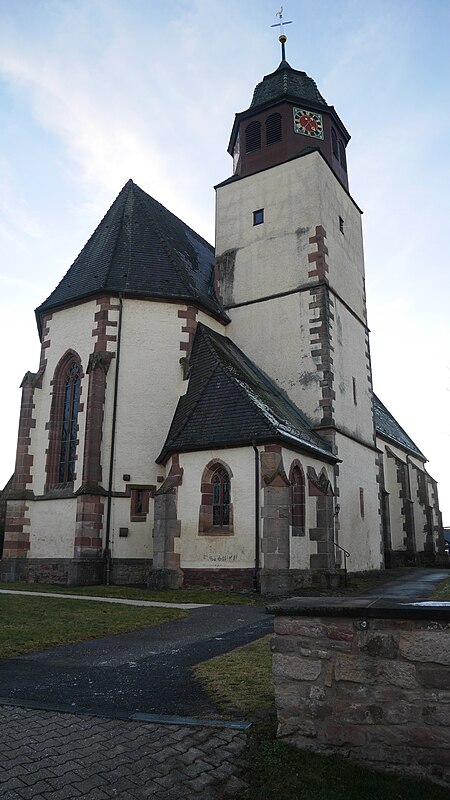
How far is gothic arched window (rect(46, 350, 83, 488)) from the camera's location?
762 inches

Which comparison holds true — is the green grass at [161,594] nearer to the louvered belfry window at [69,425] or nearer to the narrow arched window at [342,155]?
the louvered belfry window at [69,425]

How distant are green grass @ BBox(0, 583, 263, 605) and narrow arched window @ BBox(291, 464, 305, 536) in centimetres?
286

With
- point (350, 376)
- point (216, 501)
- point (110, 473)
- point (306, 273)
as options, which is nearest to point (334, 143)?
point (306, 273)

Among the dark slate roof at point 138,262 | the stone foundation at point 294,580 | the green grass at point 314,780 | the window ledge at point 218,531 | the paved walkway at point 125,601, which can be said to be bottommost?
the green grass at point 314,780

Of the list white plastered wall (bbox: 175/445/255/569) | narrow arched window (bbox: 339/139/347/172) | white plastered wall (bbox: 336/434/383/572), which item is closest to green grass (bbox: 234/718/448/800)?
white plastered wall (bbox: 175/445/255/569)

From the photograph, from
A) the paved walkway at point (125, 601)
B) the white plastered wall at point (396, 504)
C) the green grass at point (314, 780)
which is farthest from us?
the white plastered wall at point (396, 504)

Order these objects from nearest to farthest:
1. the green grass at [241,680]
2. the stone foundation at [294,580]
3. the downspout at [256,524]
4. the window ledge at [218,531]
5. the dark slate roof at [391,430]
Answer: the green grass at [241,680] < the stone foundation at [294,580] < the downspout at [256,524] < the window ledge at [218,531] < the dark slate roof at [391,430]

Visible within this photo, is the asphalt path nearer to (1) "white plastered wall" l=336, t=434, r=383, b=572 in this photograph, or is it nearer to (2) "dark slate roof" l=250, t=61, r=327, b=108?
(1) "white plastered wall" l=336, t=434, r=383, b=572

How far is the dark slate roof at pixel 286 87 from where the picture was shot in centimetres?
2548

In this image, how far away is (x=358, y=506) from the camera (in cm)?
2206

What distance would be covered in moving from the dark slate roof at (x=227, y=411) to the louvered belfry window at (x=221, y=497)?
33.3 inches

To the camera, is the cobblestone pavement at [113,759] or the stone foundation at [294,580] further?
the stone foundation at [294,580]

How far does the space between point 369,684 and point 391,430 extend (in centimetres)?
3248

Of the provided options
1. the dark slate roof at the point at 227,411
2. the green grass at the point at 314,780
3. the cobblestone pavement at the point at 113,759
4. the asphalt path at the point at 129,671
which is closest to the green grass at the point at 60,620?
the asphalt path at the point at 129,671
